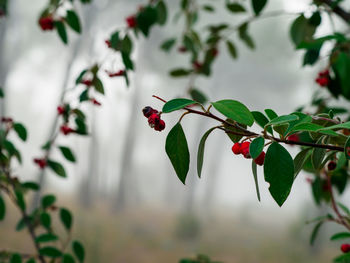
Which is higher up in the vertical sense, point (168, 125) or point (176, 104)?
point (168, 125)

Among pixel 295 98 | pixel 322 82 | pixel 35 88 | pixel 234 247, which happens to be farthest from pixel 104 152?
pixel 322 82

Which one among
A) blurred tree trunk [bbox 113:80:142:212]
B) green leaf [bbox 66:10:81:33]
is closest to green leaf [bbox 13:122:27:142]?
green leaf [bbox 66:10:81:33]

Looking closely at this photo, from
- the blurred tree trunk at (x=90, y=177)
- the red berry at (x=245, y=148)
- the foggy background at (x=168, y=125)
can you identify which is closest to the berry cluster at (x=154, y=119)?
the red berry at (x=245, y=148)

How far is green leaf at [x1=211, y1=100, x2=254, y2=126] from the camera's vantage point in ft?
1.29

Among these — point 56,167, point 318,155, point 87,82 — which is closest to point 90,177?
point 56,167

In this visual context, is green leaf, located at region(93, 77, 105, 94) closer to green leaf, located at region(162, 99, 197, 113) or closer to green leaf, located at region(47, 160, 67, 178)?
green leaf, located at region(47, 160, 67, 178)

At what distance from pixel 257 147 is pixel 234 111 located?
50 millimetres

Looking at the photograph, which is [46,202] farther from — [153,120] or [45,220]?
[153,120]

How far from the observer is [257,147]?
392 millimetres

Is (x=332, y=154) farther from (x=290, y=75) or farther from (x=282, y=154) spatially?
(x=290, y=75)

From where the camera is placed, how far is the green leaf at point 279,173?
0.40 m

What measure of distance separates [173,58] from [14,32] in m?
4.99

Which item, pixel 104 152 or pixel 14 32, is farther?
pixel 104 152

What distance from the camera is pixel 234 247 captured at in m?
7.61
